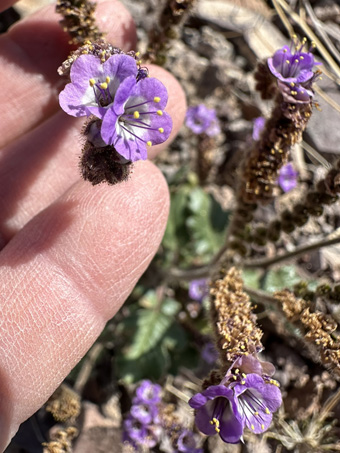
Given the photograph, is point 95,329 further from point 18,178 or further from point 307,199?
point 307,199

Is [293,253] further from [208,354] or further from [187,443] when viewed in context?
[187,443]

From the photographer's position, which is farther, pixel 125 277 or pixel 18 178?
pixel 18 178

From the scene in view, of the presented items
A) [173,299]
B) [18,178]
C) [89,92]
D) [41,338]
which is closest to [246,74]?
[173,299]

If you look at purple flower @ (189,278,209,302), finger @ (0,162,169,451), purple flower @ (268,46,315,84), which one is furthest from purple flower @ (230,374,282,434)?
purple flower @ (189,278,209,302)

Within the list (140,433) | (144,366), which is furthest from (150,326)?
(140,433)

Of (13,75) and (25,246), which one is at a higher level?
(13,75)

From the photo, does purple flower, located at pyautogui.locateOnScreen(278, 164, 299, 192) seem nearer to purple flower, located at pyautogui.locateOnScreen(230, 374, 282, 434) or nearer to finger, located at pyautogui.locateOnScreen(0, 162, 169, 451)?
finger, located at pyautogui.locateOnScreen(0, 162, 169, 451)

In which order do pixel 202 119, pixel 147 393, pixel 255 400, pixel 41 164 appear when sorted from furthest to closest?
pixel 202 119
pixel 147 393
pixel 41 164
pixel 255 400
